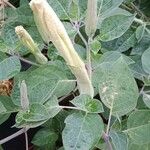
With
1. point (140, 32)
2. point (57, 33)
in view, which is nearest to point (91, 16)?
point (57, 33)

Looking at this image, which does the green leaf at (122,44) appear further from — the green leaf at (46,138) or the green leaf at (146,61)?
the green leaf at (46,138)

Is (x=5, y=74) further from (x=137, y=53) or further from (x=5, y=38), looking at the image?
(x=137, y=53)

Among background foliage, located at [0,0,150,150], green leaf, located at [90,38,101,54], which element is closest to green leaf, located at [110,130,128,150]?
background foliage, located at [0,0,150,150]

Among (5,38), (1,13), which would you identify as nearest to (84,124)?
(5,38)

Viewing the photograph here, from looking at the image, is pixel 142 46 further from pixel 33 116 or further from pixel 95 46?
pixel 33 116

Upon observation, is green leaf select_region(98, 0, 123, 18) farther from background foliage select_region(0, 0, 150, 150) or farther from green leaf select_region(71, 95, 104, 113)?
green leaf select_region(71, 95, 104, 113)

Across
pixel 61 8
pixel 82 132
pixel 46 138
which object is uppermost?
pixel 61 8
